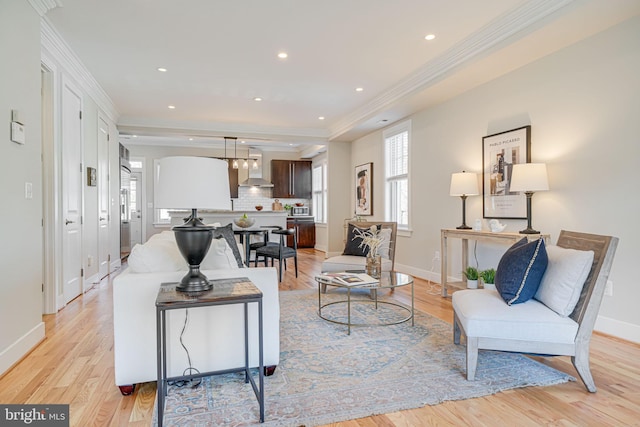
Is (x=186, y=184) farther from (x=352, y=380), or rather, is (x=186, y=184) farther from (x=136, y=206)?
(x=136, y=206)

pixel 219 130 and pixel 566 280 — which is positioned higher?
pixel 219 130

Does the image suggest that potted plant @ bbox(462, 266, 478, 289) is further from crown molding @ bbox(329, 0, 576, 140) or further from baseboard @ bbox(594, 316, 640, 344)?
crown molding @ bbox(329, 0, 576, 140)

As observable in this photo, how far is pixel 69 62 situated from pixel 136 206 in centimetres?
543

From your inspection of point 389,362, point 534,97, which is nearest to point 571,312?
point 389,362

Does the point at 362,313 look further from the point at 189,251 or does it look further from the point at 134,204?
the point at 134,204

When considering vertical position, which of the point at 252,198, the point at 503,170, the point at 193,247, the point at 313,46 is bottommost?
the point at 193,247

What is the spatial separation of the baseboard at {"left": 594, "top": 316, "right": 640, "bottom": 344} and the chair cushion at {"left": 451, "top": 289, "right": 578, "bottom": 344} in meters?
1.15

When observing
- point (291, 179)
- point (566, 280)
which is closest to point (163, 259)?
point (566, 280)

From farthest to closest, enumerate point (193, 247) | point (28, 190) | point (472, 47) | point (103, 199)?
point (103, 199) → point (472, 47) → point (28, 190) → point (193, 247)

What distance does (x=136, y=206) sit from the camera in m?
8.66

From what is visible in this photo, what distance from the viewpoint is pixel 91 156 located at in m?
4.59

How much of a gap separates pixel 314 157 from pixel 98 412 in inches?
316

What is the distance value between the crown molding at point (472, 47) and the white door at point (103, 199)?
3893 mm

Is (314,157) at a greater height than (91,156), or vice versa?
(314,157)
